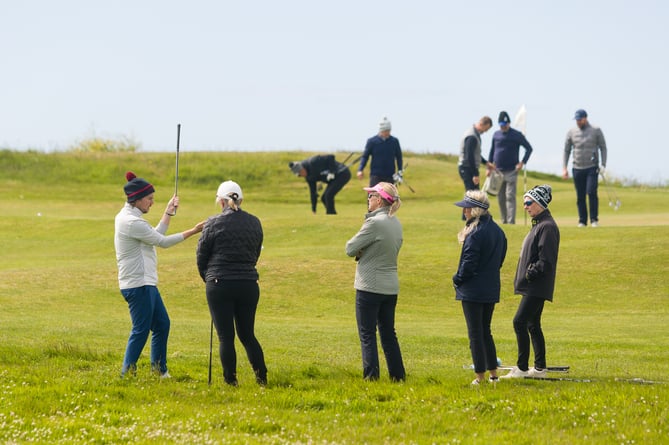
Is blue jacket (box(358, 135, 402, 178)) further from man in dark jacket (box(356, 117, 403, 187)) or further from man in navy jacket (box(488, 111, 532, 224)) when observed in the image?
man in navy jacket (box(488, 111, 532, 224))

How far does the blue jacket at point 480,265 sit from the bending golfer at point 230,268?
6.80 feet

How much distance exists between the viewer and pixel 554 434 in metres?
7.74

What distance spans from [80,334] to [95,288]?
18.2 ft

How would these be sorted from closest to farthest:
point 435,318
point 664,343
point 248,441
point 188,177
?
point 248,441 → point 664,343 → point 435,318 → point 188,177

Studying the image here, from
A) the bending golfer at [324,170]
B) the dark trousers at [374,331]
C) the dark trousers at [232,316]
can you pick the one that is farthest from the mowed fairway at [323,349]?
the bending golfer at [324,170]

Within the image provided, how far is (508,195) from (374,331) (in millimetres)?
15391

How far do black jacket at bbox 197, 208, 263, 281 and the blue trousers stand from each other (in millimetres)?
815

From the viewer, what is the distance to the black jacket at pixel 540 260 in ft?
33.4

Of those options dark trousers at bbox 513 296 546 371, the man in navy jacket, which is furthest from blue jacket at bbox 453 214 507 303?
the man in navy jacket

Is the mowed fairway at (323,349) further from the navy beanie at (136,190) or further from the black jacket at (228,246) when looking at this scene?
the navy beanie at (136,190)

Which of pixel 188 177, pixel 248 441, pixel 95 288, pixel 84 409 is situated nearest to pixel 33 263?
pixel 95 288

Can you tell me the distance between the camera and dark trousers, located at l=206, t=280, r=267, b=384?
9.48m

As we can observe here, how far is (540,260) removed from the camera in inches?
401

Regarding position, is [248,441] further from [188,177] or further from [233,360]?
[188,177]
